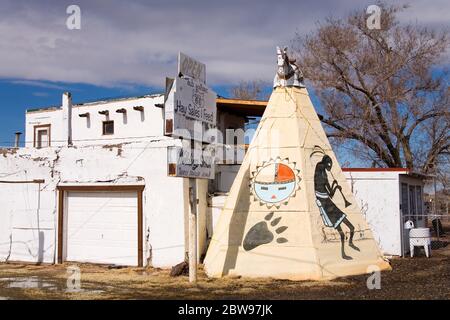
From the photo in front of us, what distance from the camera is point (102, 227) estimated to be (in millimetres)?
14789

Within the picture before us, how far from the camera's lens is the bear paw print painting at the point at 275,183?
468 inches

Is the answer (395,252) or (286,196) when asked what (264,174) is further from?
(395,252)

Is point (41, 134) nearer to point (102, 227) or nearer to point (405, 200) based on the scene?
point (102, 227)

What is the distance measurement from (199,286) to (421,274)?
478cm

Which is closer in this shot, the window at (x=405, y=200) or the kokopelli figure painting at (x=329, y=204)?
the kokopelli figure painting at (x=329, y=204)

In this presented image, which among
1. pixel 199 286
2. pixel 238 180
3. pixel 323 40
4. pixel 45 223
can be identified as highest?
pixel 323 40

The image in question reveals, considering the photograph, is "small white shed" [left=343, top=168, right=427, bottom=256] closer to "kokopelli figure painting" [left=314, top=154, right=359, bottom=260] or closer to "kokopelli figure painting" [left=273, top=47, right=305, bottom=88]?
"kokopelli figure painting" [left=314, top=154, right=359, bottom=260]

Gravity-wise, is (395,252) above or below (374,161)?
below

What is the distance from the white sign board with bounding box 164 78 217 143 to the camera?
10.8m

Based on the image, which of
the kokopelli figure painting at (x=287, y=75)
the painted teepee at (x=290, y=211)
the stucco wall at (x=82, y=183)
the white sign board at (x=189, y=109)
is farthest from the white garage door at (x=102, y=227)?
the kokopelli figure painting at (x=287, y=75)

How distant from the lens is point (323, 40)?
27.7m

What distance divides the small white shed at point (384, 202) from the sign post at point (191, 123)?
5626 millimetres

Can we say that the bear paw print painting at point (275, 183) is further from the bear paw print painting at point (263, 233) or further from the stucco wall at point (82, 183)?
the stucco wall at point (82, 183)
